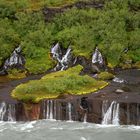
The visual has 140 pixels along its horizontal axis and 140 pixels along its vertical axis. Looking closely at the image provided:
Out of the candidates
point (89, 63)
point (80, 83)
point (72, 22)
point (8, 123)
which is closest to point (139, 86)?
point (80, 83)

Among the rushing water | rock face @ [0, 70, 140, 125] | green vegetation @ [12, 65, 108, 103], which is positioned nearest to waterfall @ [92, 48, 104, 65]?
green vegetation @ [12, 65, 108, 103]

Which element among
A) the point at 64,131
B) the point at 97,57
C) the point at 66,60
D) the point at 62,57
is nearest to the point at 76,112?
the point at 64,131

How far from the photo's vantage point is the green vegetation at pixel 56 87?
1816 inches

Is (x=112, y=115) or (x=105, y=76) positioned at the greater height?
(x=105, y=76)

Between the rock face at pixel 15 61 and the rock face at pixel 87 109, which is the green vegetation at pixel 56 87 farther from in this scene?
the rock face at pixel 15 61

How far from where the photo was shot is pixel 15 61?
59062 mm

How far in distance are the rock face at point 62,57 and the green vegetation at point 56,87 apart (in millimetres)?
9077

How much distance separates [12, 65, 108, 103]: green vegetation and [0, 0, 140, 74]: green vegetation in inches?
357

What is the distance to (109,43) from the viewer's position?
58688mm

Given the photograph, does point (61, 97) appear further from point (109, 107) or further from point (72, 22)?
point (72, 22)

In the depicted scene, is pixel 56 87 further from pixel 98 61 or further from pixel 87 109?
pixel 98 61

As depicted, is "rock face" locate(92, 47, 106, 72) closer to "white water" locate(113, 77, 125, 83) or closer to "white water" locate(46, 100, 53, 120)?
"white water" locate(113, 77, 125, 83)

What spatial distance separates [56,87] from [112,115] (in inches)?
261

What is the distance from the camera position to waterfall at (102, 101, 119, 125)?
43.3 m
